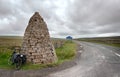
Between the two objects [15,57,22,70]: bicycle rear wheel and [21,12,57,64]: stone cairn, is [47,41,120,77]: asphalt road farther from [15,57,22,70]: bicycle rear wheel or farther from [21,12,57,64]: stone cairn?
[15,57,22,70]: bicycle rear wheel

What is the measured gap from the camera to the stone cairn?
13055 millimetres

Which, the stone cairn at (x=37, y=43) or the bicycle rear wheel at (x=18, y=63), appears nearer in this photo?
the bicycle rear wheel at (x=18, y=63)

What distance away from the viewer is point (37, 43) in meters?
13.3

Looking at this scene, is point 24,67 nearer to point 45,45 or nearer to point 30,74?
point 30,74

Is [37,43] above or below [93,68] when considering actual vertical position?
above

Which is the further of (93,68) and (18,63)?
(93,68)

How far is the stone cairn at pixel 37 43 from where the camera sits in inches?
514

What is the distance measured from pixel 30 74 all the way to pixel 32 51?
321cm

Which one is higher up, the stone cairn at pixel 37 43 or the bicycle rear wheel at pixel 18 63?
the stone cairn at pixel 37 43

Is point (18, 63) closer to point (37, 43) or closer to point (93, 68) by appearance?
point (37, 43)

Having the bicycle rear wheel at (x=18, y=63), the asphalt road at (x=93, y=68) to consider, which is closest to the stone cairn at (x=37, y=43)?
the bicycle rear wheel at (x=18, y=63)

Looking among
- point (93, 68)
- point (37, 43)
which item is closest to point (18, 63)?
point (37, 43)

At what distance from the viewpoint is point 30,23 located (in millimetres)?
13875

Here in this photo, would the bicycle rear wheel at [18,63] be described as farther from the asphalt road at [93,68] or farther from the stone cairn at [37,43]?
the asphalt road at [93,68]
